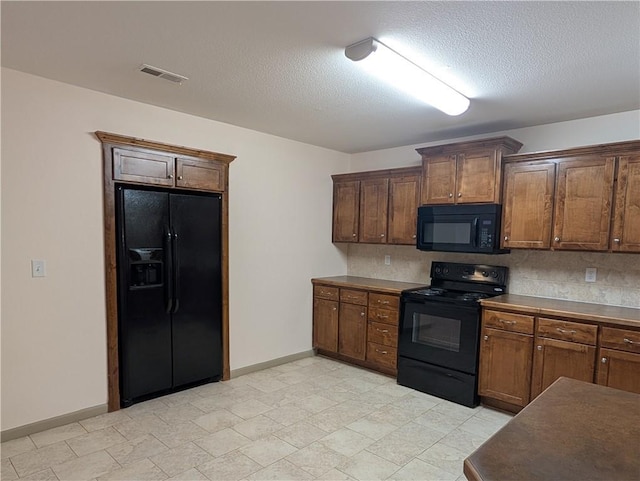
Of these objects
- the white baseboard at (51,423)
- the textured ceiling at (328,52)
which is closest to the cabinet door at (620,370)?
the textured ceiling at (328,52)

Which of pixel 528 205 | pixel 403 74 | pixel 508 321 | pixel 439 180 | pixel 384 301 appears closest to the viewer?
pixel 403 74

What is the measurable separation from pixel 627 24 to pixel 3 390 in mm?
4261

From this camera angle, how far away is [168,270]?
10.9 feet

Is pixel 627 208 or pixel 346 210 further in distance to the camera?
pixel 346 210

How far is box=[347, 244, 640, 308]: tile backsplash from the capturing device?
3.10 m

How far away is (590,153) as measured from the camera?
9.77 ft

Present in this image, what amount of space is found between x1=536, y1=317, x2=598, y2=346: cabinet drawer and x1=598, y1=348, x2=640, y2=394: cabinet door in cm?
12

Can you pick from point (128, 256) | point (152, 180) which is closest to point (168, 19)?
point (152, 180)

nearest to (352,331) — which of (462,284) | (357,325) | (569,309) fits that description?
(357,325)

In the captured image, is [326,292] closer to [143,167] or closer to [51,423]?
[143,167]

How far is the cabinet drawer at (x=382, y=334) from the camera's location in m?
3.91

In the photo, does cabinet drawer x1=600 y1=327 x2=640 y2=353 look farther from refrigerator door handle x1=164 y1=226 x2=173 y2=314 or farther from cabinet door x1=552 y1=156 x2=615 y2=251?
refrigerator door handle x1=164 y1=226 x2=173 y2=314

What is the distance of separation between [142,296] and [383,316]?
2.33 m

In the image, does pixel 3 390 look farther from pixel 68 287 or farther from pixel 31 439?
pixel 68 287
